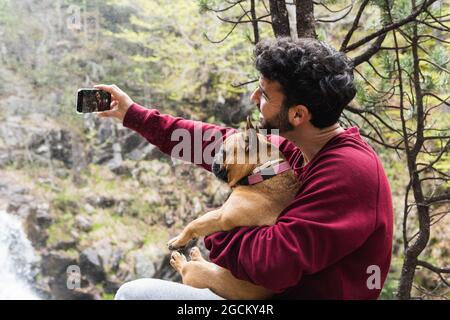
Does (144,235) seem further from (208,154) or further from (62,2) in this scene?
(208,154)

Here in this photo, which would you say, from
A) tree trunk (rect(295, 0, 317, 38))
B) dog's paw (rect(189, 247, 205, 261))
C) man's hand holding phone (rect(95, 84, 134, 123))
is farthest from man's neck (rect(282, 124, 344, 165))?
tree trunk (rect(295, 0, 317, 38))

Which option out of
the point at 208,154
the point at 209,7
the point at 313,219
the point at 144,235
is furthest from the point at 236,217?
the point at 144,235

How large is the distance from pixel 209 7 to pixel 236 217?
110 centimetres

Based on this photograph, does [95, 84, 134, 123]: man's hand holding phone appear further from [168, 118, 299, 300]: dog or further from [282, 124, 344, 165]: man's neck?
[282, 124, 344, 165]: man's neck

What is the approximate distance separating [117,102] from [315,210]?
0.62 meters

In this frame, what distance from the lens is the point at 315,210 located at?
767mm

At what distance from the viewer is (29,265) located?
4.77 m

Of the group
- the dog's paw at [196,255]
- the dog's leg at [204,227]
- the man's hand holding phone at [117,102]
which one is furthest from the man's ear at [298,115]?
the man's hand holding phone at [117,102]

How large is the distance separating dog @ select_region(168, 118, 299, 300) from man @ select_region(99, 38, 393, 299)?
35 mm

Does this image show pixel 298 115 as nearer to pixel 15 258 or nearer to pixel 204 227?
pixel 204 227

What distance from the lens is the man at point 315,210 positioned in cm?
75

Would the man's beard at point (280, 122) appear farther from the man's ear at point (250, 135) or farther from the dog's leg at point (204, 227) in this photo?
the dog's leg at point (204, 227)

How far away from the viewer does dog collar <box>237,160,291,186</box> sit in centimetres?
93
